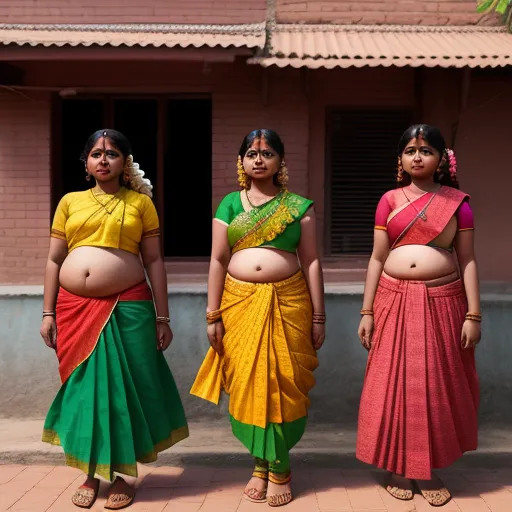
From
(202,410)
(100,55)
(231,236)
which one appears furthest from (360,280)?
(100,55)

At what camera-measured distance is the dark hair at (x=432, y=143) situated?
3.73 metres

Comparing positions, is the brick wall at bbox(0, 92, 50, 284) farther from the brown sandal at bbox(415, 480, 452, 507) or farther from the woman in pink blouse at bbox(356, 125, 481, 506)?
the brown sandal at bbox(415, 480, 452, 507)

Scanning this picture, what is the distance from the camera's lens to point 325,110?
5.79 metres

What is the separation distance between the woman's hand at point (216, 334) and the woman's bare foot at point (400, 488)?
1.28 m

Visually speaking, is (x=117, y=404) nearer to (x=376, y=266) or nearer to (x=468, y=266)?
(x=376, y=266)

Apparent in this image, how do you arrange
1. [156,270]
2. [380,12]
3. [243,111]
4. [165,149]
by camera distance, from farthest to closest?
[380,12]
[165,149]
[243,111]
[156,270]

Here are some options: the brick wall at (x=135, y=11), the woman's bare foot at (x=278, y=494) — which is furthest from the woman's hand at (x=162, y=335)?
the brick wall at (x=135, y=11)

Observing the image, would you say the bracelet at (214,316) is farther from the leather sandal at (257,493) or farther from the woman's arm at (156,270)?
the leather sandal at (257,493)

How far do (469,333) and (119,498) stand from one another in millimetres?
2193

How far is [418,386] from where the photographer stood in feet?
12.2

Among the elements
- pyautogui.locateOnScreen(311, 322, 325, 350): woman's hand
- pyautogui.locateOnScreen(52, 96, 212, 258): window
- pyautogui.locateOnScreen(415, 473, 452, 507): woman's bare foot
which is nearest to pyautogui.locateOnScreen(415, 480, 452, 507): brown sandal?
pyautogui.locateOnScreen(415, 473, 452, 507): woman's bare foot

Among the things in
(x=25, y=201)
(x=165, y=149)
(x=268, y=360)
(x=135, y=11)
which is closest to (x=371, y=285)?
(x=268, y=360)

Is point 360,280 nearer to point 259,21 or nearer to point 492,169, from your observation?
point 492,169

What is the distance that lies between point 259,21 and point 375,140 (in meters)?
1.50
